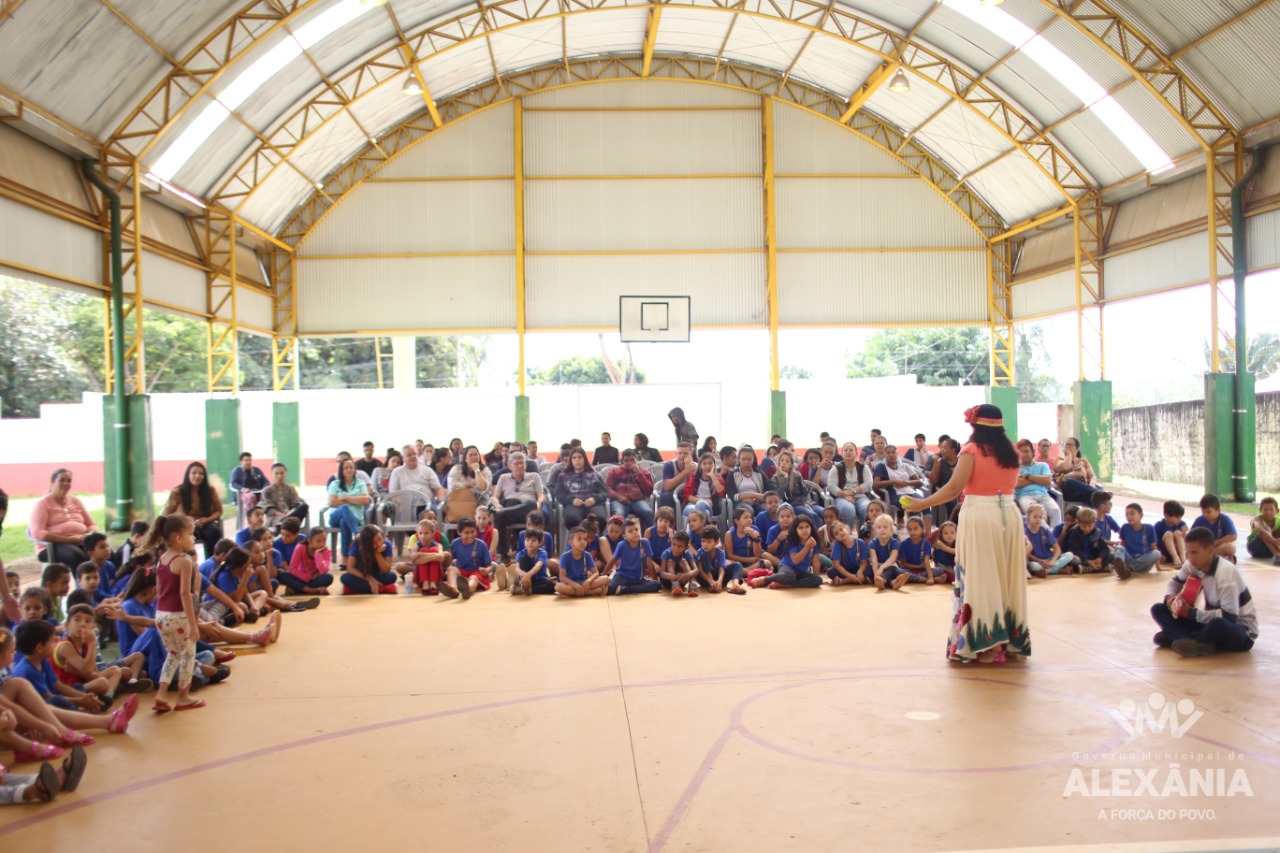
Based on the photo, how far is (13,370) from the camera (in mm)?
28609

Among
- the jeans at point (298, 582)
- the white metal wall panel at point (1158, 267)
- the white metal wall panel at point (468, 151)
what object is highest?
the white metal wall panel at point (468, 151)

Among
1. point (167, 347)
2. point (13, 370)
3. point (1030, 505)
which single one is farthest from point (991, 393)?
point (13, 370)

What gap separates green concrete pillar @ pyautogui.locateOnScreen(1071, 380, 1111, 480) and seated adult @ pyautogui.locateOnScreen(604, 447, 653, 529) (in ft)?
37.5

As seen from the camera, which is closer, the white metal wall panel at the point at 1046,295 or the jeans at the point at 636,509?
the jeans at the point at 636,509

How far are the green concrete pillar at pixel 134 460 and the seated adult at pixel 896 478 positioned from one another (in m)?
10.4

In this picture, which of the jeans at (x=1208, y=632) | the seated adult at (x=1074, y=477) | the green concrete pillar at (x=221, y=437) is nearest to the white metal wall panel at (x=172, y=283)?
the green concrete pillar at (x=221, y=437)

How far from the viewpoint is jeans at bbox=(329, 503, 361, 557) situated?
10.6 metres

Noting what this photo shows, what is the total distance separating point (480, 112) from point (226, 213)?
17.9 feet

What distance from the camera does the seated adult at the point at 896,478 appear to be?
1145 centimetres

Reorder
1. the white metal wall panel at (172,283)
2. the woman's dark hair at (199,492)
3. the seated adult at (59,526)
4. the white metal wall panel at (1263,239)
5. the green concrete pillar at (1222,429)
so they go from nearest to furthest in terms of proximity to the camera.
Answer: the seated adult at (59,526)
the woman's dark hair at (199,492)
the white metal wall panel at (1263,239)
the green concrete pillar at (1222,429)
the white metal wall panel at (172,283)

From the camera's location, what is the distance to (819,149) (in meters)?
19.9

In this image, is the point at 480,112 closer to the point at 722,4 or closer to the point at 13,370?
the point at 722,4

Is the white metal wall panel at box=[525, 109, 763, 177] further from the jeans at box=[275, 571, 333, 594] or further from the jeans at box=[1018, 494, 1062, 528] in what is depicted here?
the jeans at box=[275, 571, 333, 594]

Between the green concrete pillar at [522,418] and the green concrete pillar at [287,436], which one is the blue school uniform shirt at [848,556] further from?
the green concrete pillar at [287,436]
